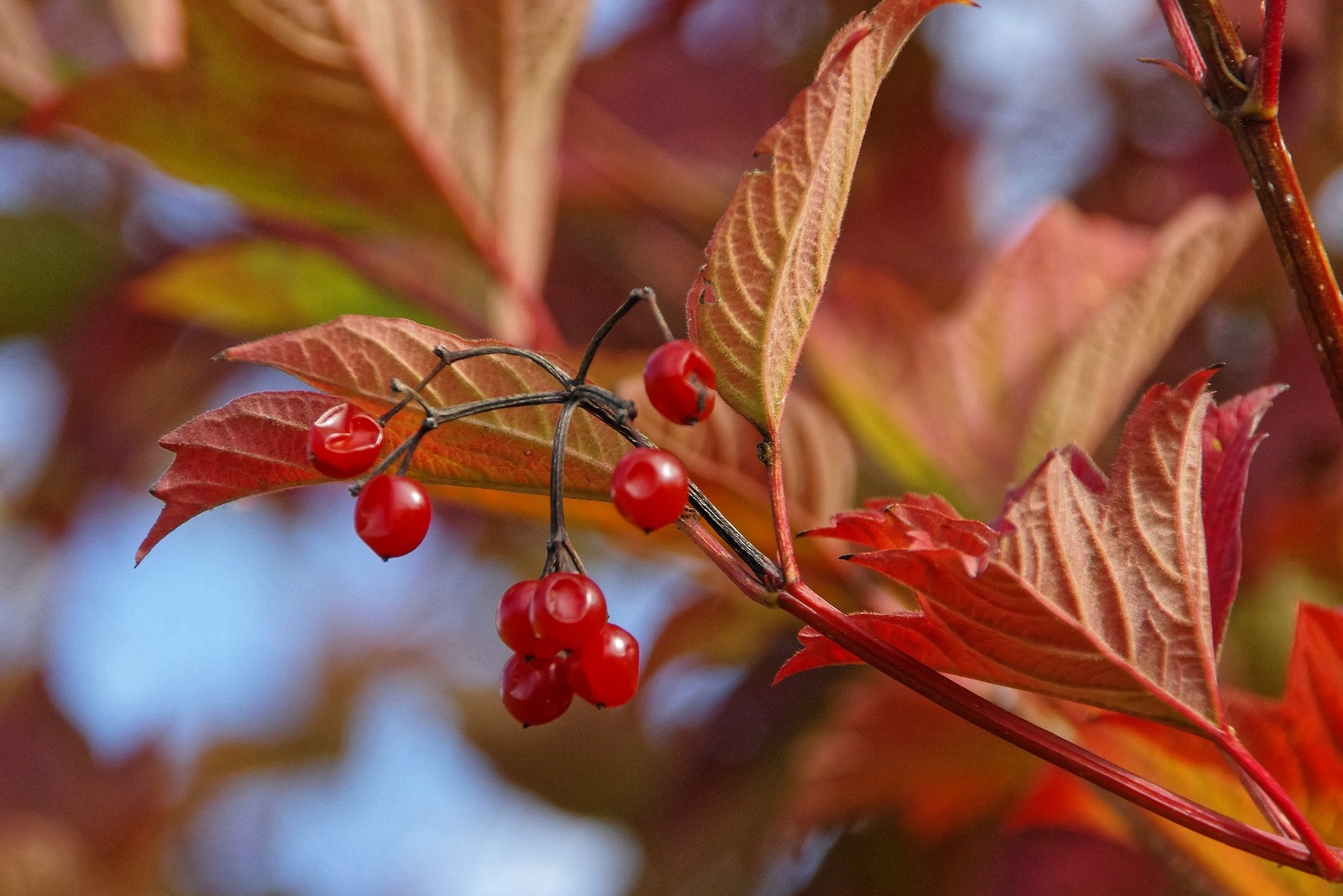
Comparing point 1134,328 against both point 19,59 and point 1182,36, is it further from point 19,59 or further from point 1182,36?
point 19,59

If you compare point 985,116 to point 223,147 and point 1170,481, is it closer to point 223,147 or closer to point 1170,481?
point 223,147

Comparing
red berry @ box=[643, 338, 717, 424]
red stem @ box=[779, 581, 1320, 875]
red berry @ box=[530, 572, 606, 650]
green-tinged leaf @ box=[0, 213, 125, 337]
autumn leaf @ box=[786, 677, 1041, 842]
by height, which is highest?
red berry @ box=[643, 338, 717, 424]

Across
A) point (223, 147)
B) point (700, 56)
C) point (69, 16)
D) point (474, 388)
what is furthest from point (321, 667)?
point (474, 388)

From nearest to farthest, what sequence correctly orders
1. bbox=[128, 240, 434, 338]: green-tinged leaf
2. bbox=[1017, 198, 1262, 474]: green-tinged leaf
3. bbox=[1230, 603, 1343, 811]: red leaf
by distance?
bbox=[1230, 603, 1343, 811]: red leaf
bbox=[1017, 198, 1262, 474]: green-tinged leaf
bbox=[128, 240, 434, 338]: green-tinged leaf

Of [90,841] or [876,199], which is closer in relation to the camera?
[876,199]

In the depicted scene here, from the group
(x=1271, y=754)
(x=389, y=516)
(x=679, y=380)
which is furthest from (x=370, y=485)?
(x=1271, y=754)

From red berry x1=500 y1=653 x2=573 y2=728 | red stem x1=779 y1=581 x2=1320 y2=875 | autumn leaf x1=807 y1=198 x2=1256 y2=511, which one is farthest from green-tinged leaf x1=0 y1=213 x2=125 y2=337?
red stem x1=779 y1=581 x2=1320 y2=875

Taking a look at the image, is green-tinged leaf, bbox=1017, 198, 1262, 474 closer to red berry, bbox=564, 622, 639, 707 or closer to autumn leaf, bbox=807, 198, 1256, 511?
autumn leaf, bbox=807, 198, 1256, 511
